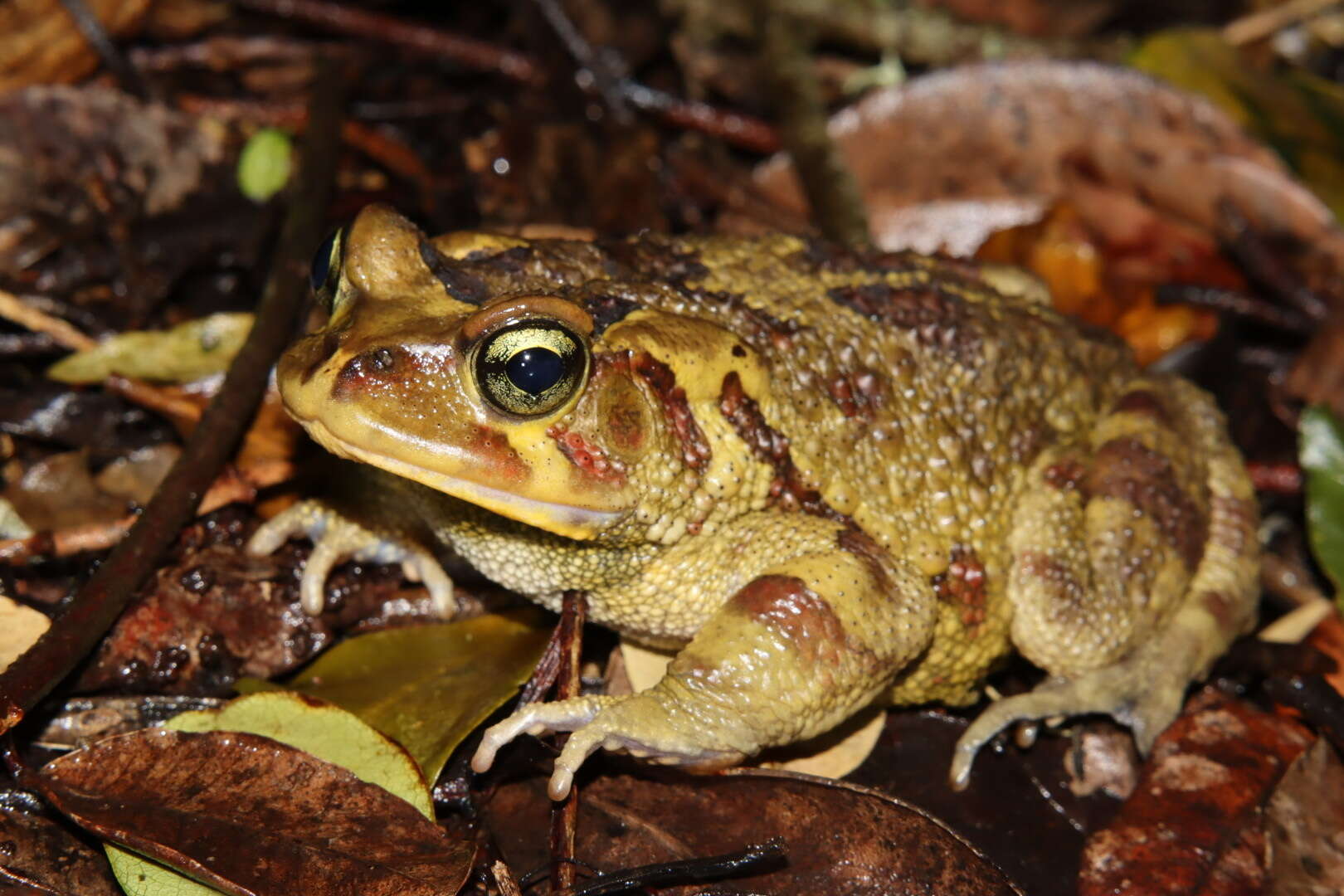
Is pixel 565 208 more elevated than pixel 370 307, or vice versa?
pixel 370 307

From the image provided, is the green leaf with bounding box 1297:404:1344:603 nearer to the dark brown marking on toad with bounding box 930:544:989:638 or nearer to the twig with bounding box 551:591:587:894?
the dark brown marking on toad with bounding box 930:544:989:638

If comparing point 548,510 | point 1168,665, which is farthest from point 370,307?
Answer: point 1168,665

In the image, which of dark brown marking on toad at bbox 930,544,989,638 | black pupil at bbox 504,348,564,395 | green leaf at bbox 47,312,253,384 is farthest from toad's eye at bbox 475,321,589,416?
green leaf at bbox 47,312,253,384

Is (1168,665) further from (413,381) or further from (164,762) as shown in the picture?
(164,762)

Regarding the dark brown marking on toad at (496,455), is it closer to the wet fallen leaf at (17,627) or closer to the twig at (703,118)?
the wet fallen leaf at (17,627)

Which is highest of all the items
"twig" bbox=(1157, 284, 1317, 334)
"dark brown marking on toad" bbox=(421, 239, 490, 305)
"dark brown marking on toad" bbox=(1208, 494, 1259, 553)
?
"dark brown marking on toad" bbox=(421, 239, 490, 305)

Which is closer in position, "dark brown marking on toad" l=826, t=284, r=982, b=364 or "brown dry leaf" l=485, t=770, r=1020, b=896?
"brown dry leaf" l=485, t=770, r=1020, b=896
